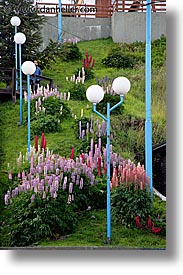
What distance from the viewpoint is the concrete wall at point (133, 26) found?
9.66 ft

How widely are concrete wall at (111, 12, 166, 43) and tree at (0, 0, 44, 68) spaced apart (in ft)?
1.47

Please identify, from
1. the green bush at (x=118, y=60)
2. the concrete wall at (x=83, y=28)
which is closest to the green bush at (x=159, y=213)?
the green bush at (x=118, y=60)

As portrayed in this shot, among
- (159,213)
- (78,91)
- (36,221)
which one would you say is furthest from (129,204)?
(78,91)

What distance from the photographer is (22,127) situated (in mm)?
2930

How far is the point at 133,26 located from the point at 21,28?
0.65 meters

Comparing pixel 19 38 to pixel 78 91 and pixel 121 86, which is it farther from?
pixel 121 86

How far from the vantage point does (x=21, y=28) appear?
3.01 meters

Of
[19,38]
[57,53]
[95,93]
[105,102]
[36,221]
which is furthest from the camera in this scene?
[57,53]

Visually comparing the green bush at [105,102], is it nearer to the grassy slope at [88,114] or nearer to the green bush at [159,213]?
the grassy slope at [88,114]

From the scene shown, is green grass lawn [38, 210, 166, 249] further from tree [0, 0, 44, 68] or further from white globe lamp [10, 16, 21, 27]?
white globe lamp [10, 16, 21, 27]

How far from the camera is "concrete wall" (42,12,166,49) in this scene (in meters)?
3.04
